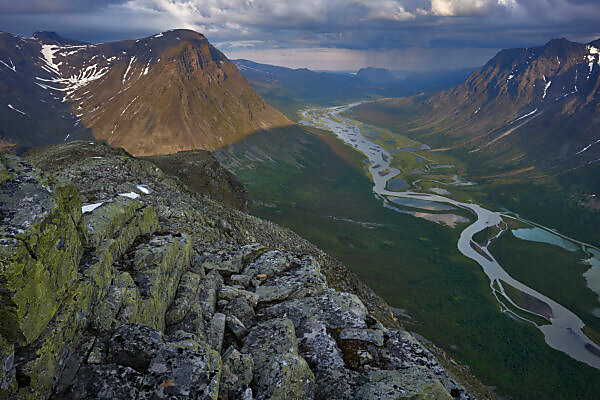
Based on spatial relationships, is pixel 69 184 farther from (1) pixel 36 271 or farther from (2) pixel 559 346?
(2) pixel 559 346

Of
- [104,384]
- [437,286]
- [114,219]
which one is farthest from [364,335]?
[437,286]

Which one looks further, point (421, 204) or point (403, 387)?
point (421, 204)

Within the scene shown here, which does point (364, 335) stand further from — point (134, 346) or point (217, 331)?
point (134, 346)

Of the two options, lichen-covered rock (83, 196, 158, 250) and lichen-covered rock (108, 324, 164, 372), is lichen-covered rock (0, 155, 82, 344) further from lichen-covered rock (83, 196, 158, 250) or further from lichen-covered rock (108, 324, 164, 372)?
lichen-covered rock (108, 324, 164, 372)

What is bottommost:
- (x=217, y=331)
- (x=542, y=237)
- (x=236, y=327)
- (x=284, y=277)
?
(x=542, y=237)

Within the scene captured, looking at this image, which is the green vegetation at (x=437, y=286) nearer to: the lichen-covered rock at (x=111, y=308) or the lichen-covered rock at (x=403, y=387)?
the lichen-covered rock at (x=403, y=387)

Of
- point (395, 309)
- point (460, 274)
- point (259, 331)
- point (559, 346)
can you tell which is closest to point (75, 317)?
point (259, 331)

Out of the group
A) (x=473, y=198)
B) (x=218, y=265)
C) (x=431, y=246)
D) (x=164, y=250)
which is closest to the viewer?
(x=164, y=250)
